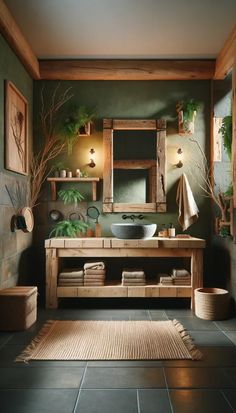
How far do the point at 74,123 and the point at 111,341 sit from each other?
263 centimetres

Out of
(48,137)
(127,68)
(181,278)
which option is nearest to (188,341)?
(181,278)

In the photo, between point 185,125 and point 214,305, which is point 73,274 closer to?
point 214,305

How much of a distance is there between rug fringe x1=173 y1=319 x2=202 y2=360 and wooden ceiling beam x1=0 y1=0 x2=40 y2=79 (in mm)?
3199

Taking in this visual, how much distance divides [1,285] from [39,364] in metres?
1.13

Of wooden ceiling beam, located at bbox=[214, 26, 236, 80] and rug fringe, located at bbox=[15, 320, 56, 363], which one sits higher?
wooden ceiling beam, located at bbox=[214, 26, 236, 80]

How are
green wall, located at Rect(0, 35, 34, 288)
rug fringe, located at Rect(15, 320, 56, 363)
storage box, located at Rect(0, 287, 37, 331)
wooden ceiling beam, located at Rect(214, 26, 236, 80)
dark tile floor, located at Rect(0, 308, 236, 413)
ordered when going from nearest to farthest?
dark tile floor, located at Rect(0, 308, 236, 413) < rug fringe, located at Rect(15, 320, 56, 363) < storage box, located at Rect(0, 287, 37, 331) < green wall, located at Rect(0, 35, 34, 288) < wooden ceiling beam, located at Rect(214, 26, 236, 80)

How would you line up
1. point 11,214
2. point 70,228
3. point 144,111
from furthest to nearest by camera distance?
point 144,111 → point 70,228 → point 11,214

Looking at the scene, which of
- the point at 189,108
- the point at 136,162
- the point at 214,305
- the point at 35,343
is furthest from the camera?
the point at 136,162

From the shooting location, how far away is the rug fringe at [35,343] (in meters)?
2.58

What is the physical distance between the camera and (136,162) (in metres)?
4.47

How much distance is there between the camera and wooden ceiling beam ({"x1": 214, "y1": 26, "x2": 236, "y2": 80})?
3748mm

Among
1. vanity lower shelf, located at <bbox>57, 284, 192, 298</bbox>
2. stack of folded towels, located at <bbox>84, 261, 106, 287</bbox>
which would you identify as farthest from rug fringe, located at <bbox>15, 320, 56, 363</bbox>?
stack of folded towels, located at <bbox>84, 261, 106, 287</bbox>

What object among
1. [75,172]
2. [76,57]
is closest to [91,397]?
[75,172]

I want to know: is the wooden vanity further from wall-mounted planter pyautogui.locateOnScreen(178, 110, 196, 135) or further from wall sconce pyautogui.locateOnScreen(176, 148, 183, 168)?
wall-mounted planter pyautogui.locateOnScreen(178, 110, 196, 135)
